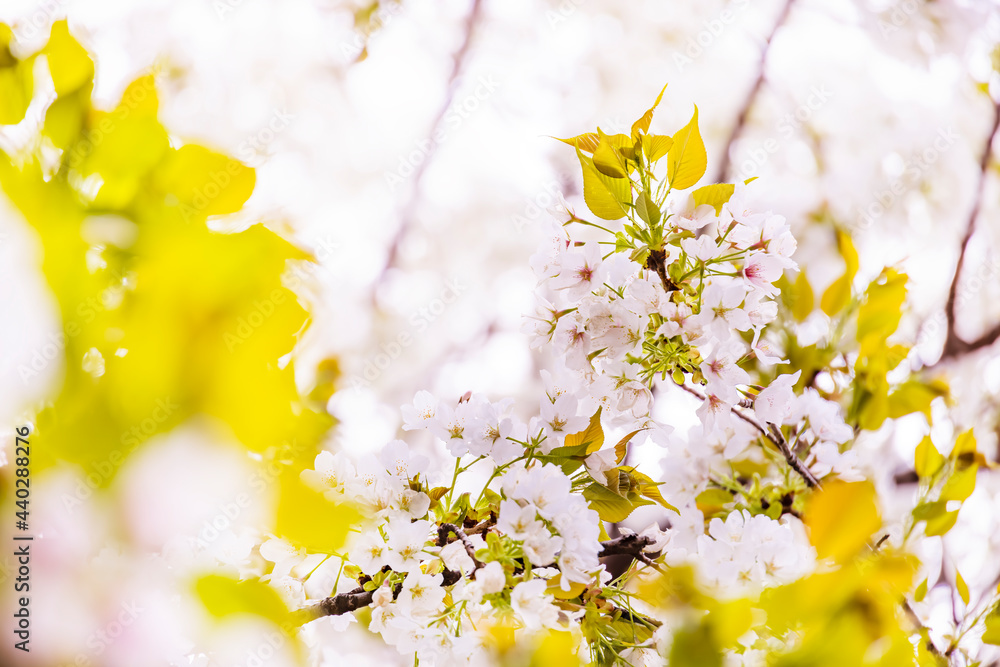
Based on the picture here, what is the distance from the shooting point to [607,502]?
345mm

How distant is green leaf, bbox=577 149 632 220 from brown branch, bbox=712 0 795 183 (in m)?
0.99

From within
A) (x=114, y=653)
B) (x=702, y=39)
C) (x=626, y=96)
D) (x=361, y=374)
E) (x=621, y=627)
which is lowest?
(x=361, y=374)

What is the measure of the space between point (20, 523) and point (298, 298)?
67 millimetres

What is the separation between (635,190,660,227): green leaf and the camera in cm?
33

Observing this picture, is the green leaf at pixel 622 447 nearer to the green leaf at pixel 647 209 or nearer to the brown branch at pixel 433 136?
the green leaf at pixel 647 209

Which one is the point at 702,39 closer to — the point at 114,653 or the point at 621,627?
the point at 621,627

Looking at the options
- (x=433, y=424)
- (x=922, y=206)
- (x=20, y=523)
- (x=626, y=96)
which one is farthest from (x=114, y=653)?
(x=922, y=206)

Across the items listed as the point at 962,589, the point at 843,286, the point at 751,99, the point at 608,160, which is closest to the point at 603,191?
the point at 608,160

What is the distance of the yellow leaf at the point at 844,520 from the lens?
0.77 ft

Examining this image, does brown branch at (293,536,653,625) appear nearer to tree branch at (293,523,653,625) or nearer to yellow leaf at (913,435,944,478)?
tree branch at (293,523,653,625)

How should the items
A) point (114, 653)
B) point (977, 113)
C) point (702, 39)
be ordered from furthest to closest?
point (702, 39) < point (977, 113) < point (114, 653)

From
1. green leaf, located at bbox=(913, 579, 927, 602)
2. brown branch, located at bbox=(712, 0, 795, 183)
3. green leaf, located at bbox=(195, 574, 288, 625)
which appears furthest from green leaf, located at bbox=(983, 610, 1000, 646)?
brown branch, located at bbox=(712, 0, 795, 183)

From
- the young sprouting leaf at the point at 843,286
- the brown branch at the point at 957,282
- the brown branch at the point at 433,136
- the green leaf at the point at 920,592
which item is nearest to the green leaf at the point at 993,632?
the green leaf at the point at 920,592

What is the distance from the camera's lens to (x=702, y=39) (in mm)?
1391
